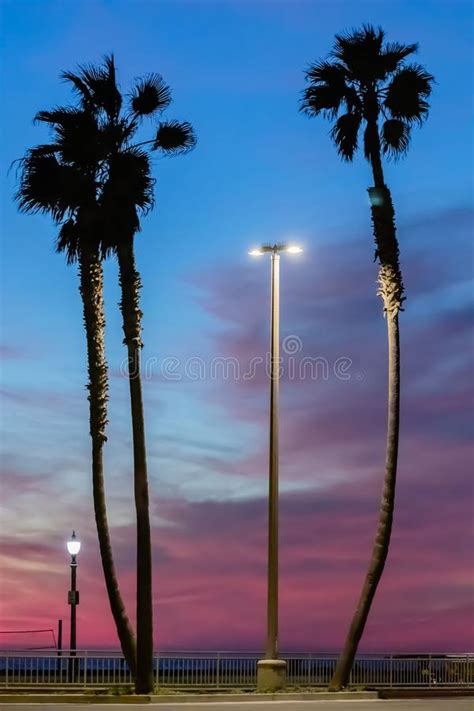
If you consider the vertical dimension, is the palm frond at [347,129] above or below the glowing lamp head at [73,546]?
above

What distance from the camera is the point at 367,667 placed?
36500 millimetres

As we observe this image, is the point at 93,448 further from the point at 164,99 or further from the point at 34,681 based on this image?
the point at 164,99

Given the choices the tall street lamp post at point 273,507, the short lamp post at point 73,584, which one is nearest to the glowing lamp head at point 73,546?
the short lamp post at point 73,584

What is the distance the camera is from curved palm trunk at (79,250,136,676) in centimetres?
3469

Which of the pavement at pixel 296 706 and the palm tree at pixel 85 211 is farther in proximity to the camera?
the palm tree at pixel 85 211

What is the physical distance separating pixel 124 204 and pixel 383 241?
7.84 m

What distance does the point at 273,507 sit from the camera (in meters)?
32.9

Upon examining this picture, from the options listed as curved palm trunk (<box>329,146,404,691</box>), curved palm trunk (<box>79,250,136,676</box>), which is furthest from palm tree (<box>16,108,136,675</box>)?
curved palm trunk (<box>329,146,404,691</box>)

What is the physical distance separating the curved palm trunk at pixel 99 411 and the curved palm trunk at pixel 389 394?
18.1ft

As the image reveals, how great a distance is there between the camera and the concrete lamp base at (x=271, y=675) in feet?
104

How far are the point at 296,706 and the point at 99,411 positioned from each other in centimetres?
1036

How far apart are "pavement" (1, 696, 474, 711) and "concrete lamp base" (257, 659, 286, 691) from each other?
1.15 meters

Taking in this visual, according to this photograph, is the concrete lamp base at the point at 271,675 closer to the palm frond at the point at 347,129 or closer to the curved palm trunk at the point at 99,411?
the curved palm trunk at the point at 99,411

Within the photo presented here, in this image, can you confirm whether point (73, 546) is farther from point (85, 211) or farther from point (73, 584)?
point (85, 211)
